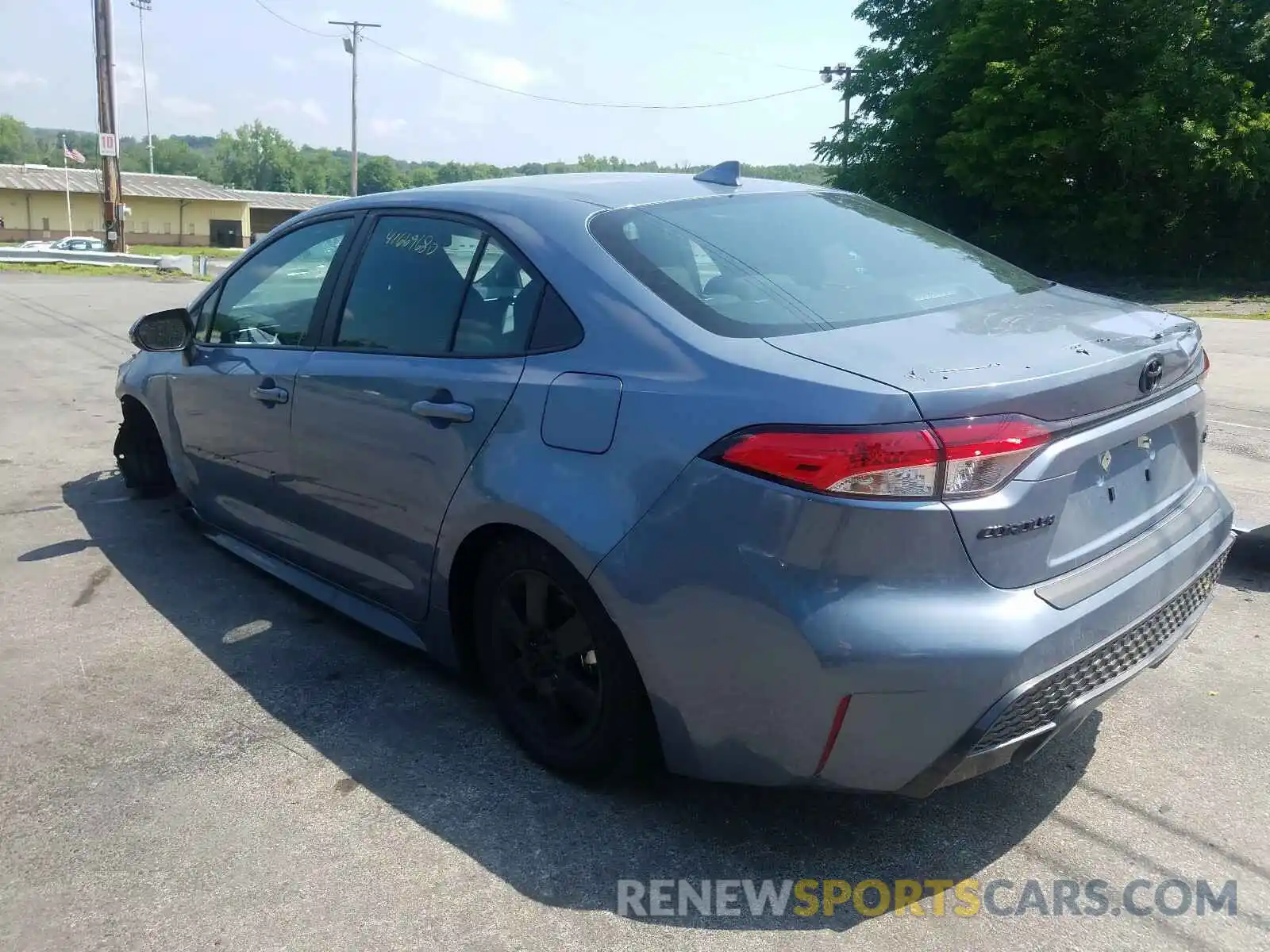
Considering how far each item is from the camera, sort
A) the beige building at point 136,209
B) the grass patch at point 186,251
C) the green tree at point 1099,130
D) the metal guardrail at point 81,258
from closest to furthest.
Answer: the green tree at point 1099,130 < the metal guardrail at point 81,258 < the grass patch at point 186,251 < the beige building at point 136,209

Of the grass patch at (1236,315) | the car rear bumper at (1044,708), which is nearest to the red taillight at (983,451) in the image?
the car rear bumper at (1044,708)

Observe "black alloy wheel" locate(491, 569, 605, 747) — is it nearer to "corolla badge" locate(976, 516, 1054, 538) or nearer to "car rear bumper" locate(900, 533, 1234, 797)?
"car rear bumper" locate(900, 533, 1234, 797)

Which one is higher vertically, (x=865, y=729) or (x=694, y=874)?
(x=865, y=729)

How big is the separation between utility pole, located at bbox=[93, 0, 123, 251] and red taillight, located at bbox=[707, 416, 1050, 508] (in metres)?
32.5

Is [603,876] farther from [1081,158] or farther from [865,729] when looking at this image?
[1081,158]

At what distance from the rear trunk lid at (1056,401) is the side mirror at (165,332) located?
3.13 meters

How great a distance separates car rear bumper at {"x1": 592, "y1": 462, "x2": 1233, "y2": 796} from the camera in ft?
7.71

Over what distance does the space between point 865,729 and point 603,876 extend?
77cm

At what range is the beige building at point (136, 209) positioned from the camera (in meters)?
74.8

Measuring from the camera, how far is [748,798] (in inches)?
119

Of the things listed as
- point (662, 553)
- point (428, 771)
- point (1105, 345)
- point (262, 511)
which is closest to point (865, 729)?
point (662, 553)

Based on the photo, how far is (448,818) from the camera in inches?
116

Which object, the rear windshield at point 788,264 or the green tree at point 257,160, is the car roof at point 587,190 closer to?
the rear windshield at point 788,264

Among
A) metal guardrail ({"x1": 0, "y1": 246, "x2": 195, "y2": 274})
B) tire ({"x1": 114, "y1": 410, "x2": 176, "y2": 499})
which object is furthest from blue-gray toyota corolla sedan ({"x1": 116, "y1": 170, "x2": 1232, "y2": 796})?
metal guardrail ({"x1": 0, "y1": 246, "x2": 195, "y2": 274})
